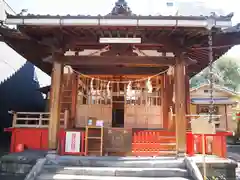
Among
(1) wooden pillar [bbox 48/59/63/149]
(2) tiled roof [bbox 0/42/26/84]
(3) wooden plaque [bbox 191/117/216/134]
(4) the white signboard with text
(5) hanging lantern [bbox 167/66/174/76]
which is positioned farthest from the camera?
(2) tiled roof [bbox 0/42/26/84]

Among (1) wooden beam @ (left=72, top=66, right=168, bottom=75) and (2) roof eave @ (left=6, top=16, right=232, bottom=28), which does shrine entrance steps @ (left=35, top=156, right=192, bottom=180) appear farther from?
(1) wooden beam @ (left=72, top=66, right=168, bottom=75)

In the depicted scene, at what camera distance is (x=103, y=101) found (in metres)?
11.4

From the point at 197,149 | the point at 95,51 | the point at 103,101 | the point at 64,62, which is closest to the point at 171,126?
the point at 197,149

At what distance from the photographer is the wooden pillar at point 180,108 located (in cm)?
761

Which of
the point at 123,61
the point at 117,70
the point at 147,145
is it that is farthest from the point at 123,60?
the point at 147,145

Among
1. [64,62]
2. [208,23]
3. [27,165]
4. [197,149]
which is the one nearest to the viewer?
[208,23]

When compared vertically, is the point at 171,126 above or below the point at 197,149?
above

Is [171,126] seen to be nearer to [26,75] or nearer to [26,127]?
[26,127]

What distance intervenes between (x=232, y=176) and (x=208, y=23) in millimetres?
4622

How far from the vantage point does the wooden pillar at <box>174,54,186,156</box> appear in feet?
25.0

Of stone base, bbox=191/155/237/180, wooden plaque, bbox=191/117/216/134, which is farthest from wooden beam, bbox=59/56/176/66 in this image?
stone base, bbox=191/155/237/180

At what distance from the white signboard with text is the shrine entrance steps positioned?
1.87ft

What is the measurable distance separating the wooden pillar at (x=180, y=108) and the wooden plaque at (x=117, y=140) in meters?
1.70

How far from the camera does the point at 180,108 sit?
7770mm
